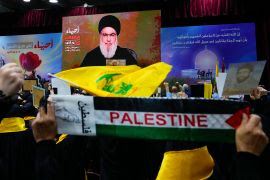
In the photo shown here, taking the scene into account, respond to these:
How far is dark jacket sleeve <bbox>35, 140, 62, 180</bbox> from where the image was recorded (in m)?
1.05

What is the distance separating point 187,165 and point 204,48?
6627 millimetres

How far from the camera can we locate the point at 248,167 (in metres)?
0.84

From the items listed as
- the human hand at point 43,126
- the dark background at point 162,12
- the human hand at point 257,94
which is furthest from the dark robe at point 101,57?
the human hand at point 43,126

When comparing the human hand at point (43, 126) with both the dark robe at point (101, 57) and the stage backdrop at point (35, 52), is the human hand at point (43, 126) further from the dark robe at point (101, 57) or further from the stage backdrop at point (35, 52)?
the stage backdrop at point (35, 52)

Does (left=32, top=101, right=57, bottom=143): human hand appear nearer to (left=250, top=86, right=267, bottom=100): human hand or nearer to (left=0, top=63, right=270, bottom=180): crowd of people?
(left=0, top=63, right=270, bottom=180): crowd of people

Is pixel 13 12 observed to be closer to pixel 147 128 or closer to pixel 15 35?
pixel 15 35

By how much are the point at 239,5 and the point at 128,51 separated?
2678 mm

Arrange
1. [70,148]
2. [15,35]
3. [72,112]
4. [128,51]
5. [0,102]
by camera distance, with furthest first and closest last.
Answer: [15,35] → [128,51] → [70,148] → [72,112] → [0,102]

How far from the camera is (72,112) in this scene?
3.67 feet

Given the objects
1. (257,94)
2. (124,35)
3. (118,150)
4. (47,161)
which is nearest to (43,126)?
(47,161)

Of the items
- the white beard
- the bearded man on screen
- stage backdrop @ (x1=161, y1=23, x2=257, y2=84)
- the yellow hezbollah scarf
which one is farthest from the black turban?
the yellow hezbollah scarf

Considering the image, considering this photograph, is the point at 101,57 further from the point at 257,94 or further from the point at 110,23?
the point at 257,94

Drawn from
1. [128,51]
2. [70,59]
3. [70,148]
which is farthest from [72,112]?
[70,59]

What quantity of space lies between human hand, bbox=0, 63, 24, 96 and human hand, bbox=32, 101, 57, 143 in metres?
0.12
